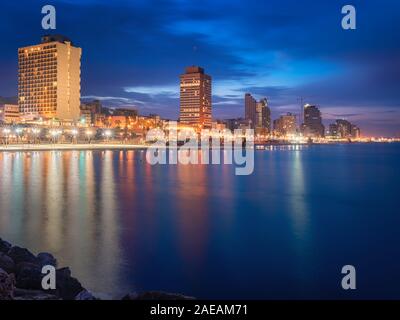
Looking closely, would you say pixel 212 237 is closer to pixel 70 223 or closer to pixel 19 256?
pixel 70 223

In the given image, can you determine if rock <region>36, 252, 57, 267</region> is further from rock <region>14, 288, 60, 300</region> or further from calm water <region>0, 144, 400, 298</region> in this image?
rock <region>14, 288, 60, 300</region>

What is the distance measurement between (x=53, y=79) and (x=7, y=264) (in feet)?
437

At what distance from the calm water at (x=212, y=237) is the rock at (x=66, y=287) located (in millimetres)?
856

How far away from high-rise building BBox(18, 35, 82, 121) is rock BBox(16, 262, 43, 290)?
129547mm

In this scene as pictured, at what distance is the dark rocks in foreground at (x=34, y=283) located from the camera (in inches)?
312

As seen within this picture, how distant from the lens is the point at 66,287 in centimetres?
926

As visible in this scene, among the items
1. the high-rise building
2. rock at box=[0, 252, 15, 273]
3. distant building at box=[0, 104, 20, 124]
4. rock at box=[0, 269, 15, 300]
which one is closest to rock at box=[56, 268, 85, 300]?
rock at box=[0, 252, 15, 273]

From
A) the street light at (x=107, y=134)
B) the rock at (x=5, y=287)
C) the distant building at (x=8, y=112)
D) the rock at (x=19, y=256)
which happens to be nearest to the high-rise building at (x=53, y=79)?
the street light at (x=107, y=134)

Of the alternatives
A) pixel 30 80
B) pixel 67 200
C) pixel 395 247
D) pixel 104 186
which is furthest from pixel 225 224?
pixel 30 80

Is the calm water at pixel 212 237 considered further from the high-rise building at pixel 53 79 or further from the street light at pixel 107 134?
the street light at pixel 107 134

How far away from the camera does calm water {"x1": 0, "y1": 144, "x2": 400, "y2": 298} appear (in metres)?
Answer: 11.1

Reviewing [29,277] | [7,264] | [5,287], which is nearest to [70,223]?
[7,264]

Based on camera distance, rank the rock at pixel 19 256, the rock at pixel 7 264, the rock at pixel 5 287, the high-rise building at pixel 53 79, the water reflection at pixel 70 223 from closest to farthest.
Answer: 1. the rock at pixel 5 287
2. the rock at pixel 7 264
3. the rock at pixel 19 256
4. the water reflection at pixel 70 223
5. the high-rise building at pixel 53 79

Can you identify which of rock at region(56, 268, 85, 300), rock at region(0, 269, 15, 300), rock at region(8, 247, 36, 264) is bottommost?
rock at region(56, 268, 85, 300)
